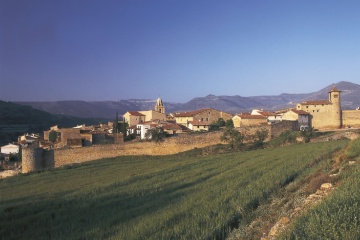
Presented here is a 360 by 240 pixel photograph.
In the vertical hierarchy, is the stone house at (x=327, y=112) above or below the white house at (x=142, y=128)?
above

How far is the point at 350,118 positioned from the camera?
60.4 metres

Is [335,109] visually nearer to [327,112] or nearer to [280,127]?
[327,112]

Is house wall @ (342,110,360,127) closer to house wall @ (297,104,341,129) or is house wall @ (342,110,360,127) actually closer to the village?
the village

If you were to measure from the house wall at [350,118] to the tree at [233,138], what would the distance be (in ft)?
74.6

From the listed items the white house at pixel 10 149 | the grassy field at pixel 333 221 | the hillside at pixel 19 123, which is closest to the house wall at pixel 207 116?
the white house at pixel 10 149

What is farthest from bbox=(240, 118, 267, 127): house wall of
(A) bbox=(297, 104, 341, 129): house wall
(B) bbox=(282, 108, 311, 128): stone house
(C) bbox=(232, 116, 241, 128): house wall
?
(A) bbox=(297, 104, 341, 129): house wall

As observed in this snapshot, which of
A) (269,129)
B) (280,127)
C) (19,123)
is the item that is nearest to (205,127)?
(280,127)

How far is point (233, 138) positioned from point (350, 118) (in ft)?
85.4

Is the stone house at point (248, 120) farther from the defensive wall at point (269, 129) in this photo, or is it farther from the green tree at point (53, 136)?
the green tree at point (53, 136)

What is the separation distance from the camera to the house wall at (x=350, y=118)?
59781mm

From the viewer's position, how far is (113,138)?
61.2 metres

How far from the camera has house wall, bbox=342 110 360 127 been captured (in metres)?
59.8

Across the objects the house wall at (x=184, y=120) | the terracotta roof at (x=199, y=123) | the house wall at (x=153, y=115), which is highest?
the house wall at (x=153, y=115)

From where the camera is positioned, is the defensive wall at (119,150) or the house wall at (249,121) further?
the house wall at (249,121)
